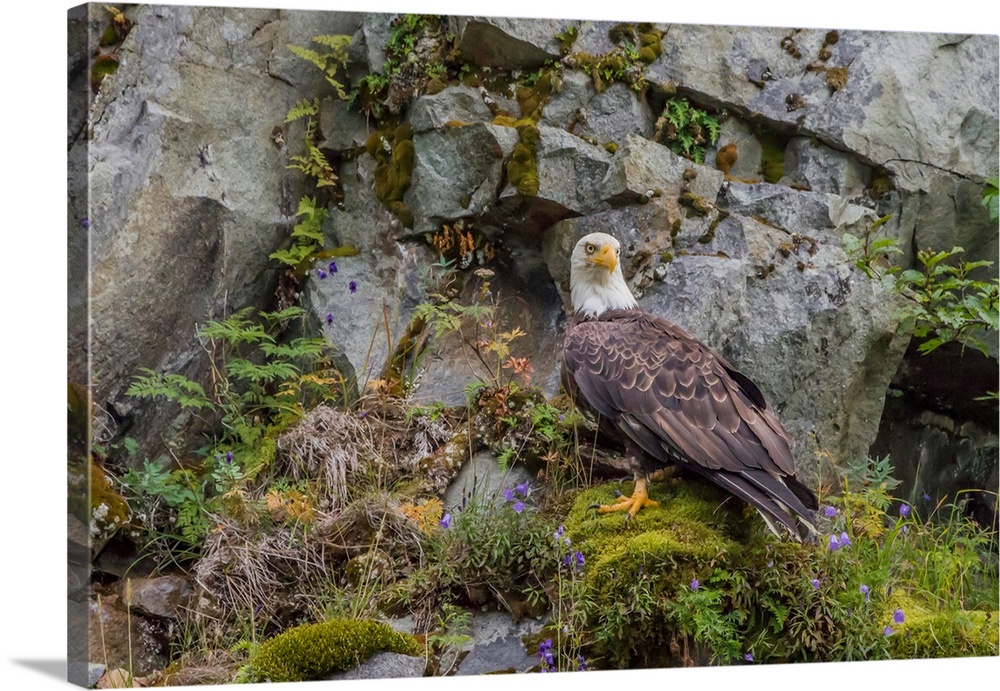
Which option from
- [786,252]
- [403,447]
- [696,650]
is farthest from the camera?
[786,252]

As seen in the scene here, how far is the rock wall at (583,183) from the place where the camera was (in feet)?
24.2

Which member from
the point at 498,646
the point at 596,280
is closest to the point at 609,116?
the point at 596,280

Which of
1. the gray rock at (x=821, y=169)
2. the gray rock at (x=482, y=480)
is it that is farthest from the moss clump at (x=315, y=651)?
the gray rock at (x=821, y=169)

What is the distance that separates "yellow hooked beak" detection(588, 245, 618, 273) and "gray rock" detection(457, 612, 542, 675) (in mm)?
2227

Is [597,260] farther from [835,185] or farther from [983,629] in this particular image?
[983,629]

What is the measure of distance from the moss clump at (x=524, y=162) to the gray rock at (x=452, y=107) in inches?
11.3

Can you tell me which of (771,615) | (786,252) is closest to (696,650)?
(771,615)

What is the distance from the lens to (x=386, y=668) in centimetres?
661

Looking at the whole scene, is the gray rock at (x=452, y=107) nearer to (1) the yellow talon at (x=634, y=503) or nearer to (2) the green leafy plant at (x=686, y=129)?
(2) the green leafy plant at (x=686, y=129)

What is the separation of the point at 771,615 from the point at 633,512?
0.99 metres

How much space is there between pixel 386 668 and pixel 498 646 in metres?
0.66

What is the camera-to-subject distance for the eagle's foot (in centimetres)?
722

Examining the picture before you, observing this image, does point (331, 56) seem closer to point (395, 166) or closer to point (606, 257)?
point (395, 166)

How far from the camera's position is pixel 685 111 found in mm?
8156
